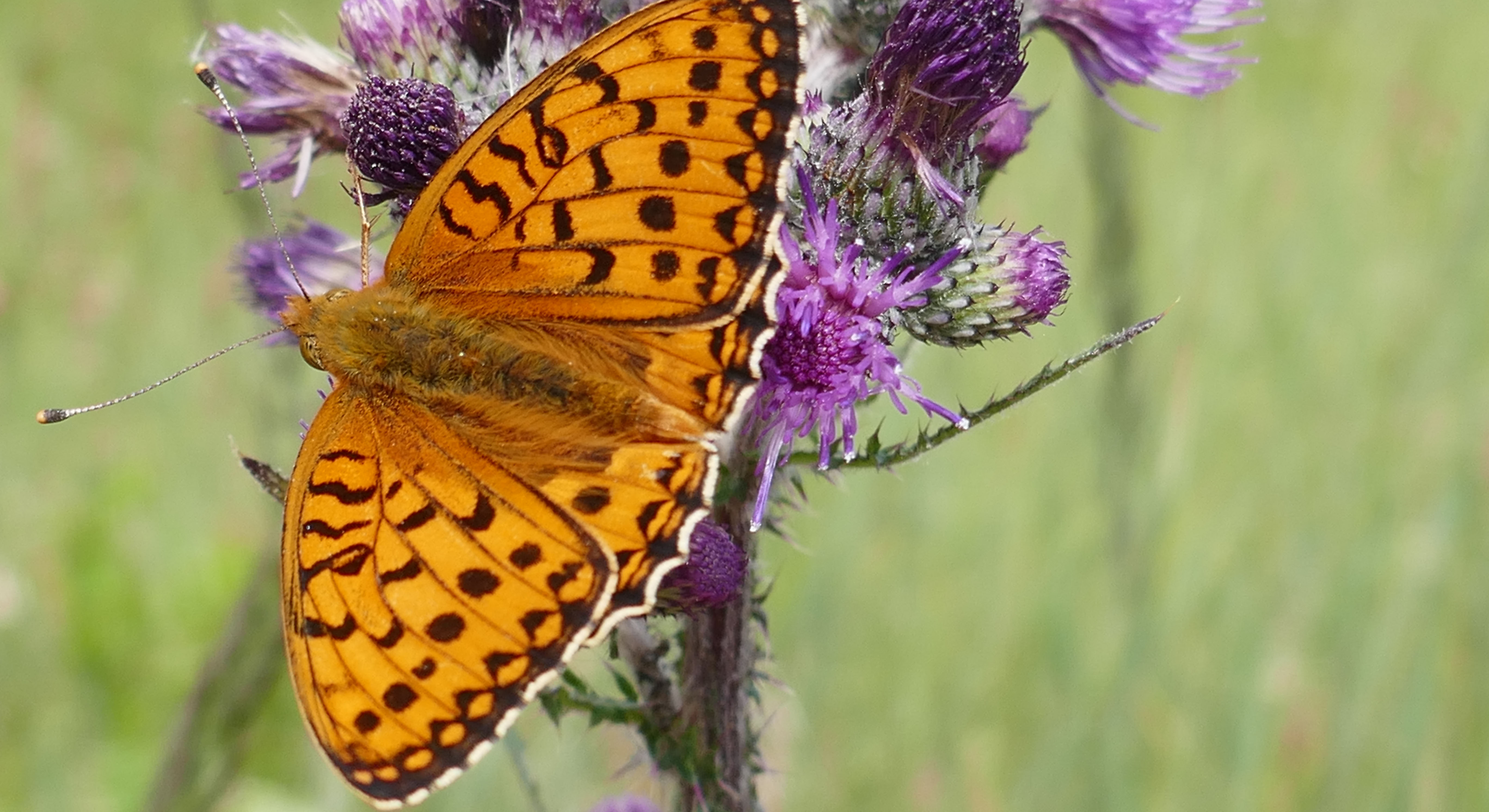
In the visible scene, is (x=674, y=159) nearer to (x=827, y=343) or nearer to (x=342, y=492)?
(x=827, y=343)

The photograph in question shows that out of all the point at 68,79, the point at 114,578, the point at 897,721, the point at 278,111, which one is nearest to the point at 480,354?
the point at 278,111

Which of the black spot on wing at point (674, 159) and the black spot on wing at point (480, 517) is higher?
the black spot on wing at point (674, 159)

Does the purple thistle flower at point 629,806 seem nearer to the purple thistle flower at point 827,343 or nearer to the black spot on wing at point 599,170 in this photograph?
the purple thistle flower at point 827,343

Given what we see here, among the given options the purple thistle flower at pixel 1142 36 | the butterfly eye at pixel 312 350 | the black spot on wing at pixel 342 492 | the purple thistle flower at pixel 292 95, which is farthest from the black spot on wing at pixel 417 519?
the purple thistle flower at pixel 1142 36

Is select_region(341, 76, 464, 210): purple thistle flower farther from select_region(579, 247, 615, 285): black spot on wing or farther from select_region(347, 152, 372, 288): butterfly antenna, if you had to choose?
select_region(579, 247, 615, 285): black spot on wing

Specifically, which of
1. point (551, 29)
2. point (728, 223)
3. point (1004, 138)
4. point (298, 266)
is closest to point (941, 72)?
point (1004, 138)

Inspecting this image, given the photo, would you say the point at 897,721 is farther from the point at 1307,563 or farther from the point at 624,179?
the point at 624,179
